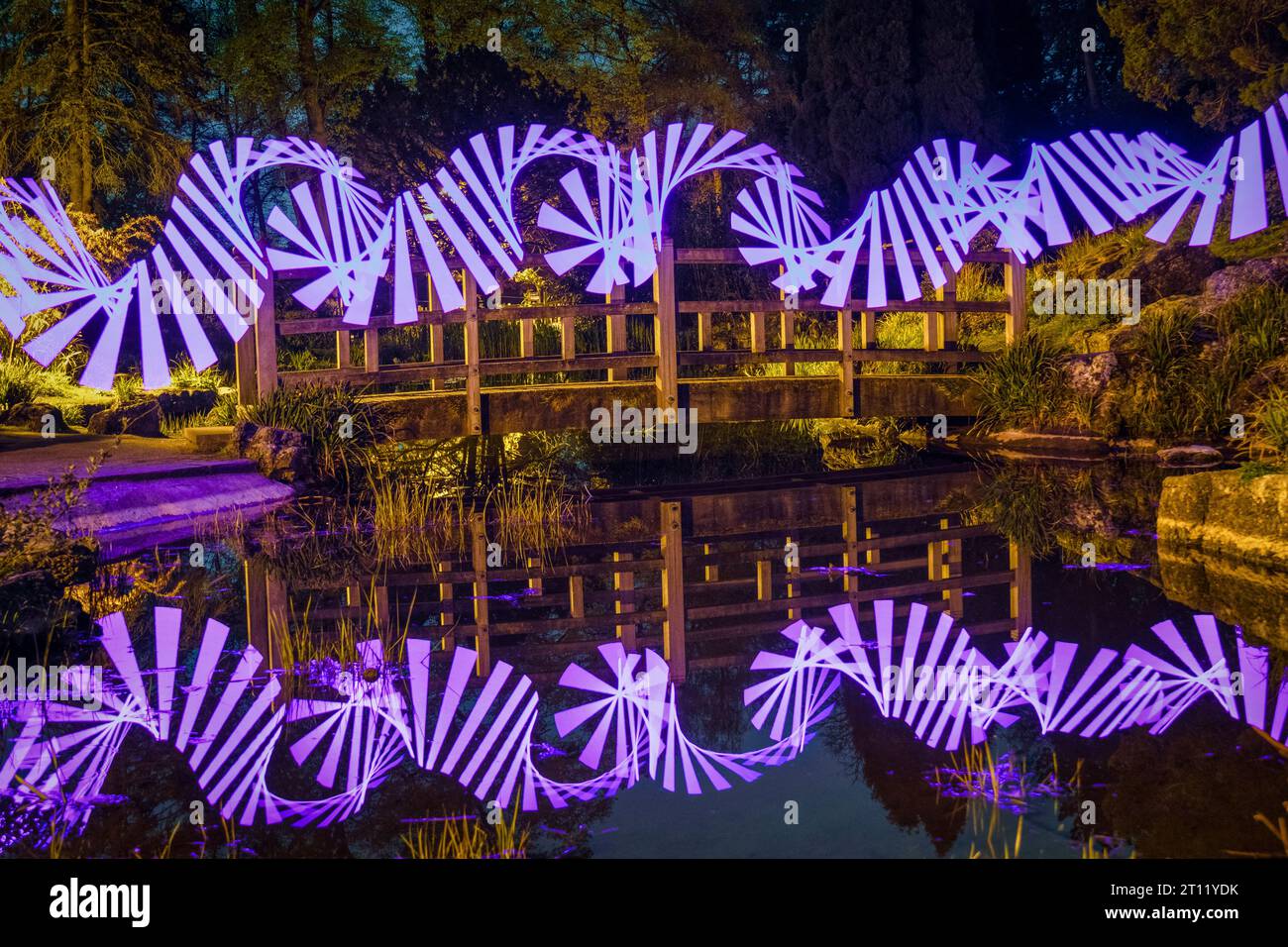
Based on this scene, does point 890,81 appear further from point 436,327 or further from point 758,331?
point 436,327

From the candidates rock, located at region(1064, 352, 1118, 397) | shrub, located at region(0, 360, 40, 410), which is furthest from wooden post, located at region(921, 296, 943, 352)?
shrub, located at region(0, 360, 40, 410)

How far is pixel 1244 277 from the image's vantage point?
13820mm

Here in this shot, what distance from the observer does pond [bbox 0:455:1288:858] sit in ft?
11.8

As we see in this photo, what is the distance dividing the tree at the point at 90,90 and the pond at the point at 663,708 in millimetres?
11425

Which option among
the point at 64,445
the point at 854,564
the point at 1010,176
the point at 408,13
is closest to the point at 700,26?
the point at 408,13

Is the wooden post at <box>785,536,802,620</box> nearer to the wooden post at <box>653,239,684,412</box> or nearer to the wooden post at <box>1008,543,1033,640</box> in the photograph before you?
the wooden post at <box>1008,543,1033,640</box>

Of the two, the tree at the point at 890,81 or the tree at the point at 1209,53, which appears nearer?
the tree at the point at 1209,53

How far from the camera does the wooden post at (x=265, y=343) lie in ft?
40.3

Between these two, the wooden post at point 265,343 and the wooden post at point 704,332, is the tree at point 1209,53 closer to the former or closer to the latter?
the wooden post at point 704,332

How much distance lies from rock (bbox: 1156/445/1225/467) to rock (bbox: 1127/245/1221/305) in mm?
3234

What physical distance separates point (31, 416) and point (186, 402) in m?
1.64

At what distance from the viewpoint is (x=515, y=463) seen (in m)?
14.5

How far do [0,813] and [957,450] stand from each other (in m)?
12.2

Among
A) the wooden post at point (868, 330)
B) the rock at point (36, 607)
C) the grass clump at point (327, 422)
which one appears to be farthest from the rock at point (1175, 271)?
the rock at point (36, 607)
